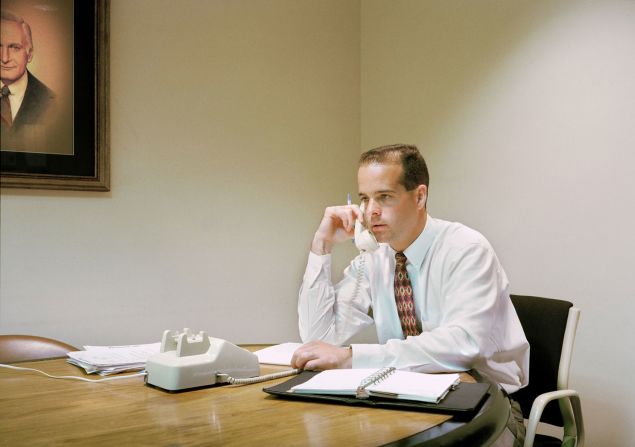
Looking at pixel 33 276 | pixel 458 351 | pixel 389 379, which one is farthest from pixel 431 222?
pixel 33 276

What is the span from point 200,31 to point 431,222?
1.50m

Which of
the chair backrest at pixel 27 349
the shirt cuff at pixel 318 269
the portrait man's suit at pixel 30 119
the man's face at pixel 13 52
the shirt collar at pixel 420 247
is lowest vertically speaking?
the chair backrest at pixel 27 349

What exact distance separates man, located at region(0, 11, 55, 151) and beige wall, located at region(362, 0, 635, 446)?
178cm

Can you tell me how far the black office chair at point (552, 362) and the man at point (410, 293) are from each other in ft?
0.25

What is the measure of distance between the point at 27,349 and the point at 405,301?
1.24 m

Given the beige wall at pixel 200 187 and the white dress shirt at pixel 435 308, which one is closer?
the white dress shirt at pixel 435 308

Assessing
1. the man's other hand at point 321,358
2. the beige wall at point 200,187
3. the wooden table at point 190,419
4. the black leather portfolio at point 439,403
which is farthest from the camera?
the beige wall at point 200,187

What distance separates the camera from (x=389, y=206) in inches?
77.2

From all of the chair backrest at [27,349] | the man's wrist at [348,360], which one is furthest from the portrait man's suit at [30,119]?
the man's wrist at [348,360]

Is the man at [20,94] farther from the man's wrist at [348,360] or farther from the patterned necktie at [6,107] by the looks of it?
the man's wrist at [348,360]

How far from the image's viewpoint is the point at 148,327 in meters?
2.61

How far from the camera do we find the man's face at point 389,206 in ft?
6.41

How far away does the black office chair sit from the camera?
1.76m

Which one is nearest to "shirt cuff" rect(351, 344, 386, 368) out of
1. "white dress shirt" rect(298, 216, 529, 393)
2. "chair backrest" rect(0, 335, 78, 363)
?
"white dress shirt" rect(298, 216, 529, 393)
